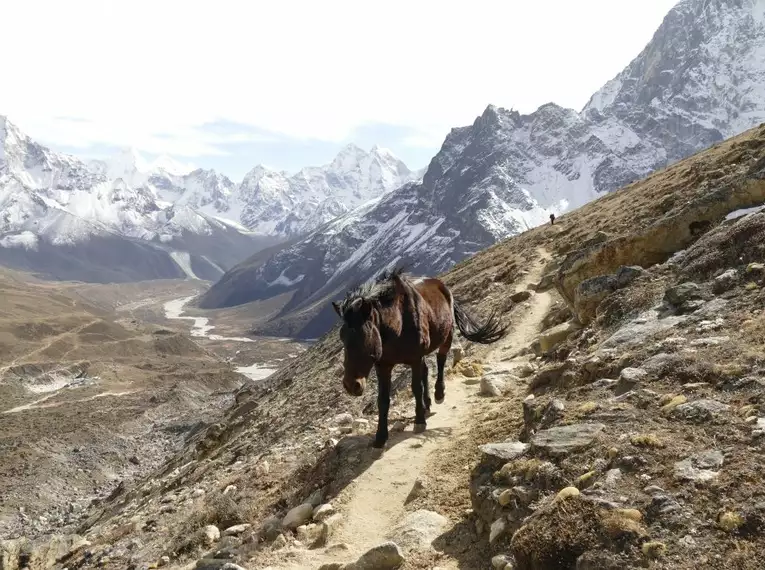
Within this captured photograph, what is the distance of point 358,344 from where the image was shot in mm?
9109

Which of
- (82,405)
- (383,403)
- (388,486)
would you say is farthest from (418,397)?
(82,405)

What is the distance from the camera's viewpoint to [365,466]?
9.84 meters

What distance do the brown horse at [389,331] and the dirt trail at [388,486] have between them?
1.53ft

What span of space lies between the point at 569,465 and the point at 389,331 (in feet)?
13.8

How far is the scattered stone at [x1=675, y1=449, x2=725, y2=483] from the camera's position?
18.0 ft

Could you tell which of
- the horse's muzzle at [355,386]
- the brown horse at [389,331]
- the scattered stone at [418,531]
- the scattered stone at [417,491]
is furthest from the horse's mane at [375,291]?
the scattered stone at [418,531]

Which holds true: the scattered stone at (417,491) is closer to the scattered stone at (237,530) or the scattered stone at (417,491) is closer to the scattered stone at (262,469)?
the scattered stone at (237,530)

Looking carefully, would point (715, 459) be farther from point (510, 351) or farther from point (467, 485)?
point (510, 351)

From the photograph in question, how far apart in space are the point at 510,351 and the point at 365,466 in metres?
9.67

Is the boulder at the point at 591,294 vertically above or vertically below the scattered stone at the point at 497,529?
above

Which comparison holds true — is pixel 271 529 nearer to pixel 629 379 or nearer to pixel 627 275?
pixel 629 379

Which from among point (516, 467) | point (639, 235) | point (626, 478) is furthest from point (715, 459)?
point (639, 235)

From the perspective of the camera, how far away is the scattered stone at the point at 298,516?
8688mm

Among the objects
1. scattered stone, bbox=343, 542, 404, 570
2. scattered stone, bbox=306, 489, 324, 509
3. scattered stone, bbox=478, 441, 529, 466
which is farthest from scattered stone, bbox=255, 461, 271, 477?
scattered stone, bbox=478, 441, 529, 466
